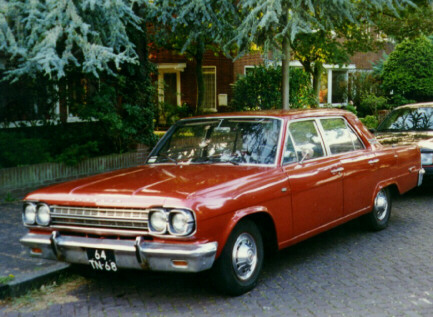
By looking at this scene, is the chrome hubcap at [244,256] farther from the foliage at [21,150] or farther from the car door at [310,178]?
the foliage at [21,150]

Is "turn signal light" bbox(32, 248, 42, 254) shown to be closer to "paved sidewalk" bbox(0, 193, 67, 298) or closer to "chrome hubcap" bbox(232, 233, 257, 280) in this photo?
"paved sidewalk" bbox(0, 193, 67, 298)

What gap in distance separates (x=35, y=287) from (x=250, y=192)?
89.0 inches

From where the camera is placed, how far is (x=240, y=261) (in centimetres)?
481

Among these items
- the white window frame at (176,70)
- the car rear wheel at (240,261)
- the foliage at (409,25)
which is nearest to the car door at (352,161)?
the car rear wheel at (240,261)

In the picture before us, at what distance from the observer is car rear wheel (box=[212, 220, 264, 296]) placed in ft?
15.2

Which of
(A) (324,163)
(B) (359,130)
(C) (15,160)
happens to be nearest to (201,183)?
(A) (324,163)

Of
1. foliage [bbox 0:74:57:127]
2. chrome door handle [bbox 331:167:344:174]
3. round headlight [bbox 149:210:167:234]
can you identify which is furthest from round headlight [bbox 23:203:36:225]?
foliage [bbox 0:74:57:127]

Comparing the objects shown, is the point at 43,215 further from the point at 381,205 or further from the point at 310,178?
the point at 381,205

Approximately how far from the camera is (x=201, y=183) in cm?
472

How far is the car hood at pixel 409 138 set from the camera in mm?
9352

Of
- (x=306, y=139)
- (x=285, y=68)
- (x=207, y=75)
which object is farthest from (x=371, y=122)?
(x=306, y=139)

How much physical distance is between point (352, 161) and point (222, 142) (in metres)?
1.66

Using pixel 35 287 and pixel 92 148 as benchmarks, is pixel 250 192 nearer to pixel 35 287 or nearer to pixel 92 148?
pixel 35 287

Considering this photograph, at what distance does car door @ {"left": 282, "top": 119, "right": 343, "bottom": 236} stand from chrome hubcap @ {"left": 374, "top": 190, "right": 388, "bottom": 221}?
3.92ft
